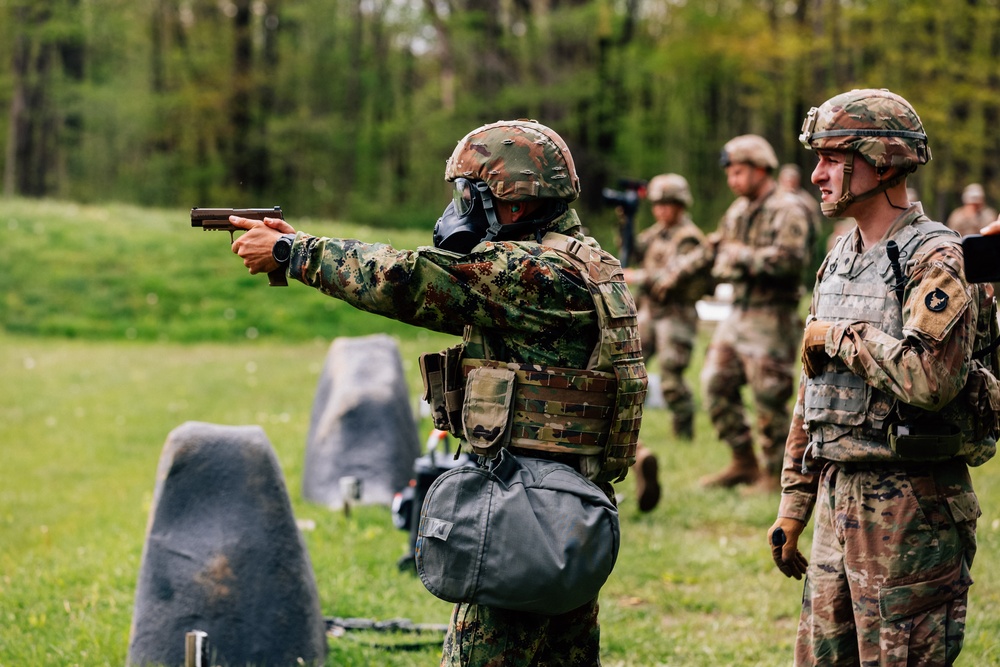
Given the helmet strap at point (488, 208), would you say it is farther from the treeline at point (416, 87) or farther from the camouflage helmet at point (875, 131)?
the treeline at point (416, 87)

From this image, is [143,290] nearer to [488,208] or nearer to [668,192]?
[668,192]

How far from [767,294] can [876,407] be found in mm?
4909

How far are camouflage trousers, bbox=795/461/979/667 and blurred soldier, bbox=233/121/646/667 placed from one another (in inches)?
29.6

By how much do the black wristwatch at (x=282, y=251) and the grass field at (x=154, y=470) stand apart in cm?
240

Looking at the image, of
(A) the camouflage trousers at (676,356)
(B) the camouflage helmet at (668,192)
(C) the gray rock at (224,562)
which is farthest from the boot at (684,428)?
(C) the gray rock at (224,562)

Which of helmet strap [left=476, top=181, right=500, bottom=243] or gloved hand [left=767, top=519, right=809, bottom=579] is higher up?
helmet strap [left=476, top=181, right=500, bottom=243]

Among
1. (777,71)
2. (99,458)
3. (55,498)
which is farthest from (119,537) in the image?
(777,71)

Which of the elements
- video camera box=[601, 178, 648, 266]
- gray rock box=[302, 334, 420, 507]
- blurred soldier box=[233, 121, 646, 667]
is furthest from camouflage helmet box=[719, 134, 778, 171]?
blurred soldier box=[233, 121, 646, 667]

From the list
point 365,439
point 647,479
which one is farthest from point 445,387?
point 365,439

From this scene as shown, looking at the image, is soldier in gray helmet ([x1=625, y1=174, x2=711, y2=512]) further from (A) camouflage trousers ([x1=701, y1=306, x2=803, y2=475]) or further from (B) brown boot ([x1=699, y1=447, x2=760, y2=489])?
(B) brown boot ([x1=699, y1=447, x2=760, y2=489])

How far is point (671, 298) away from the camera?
1076 cm

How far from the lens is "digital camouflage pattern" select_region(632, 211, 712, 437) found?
414 inches

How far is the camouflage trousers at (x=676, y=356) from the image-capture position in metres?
10.8

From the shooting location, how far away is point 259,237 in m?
3.77
